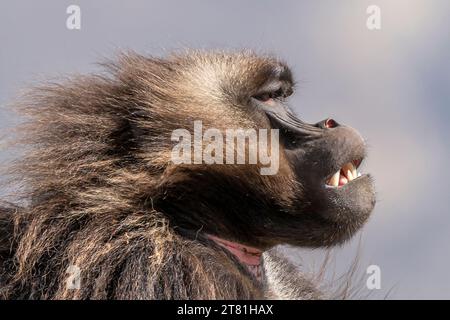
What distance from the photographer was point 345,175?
21.3 ft

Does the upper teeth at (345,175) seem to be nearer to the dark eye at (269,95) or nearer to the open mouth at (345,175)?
the open mouth at (345,175)

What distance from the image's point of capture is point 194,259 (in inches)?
231

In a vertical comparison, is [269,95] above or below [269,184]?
above

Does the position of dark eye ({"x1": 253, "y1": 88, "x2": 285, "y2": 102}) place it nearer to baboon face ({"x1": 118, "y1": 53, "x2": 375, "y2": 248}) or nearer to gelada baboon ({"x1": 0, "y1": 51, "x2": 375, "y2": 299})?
gelada baboon ({"x1": 0, "y1": 51, "x2": 375, "y2": 299})

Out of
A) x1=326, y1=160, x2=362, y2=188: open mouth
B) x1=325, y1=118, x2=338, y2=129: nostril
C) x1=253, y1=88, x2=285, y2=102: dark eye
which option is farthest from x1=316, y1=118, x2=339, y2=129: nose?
x1=253, y1=88, x2=285, y2=102: dark eye

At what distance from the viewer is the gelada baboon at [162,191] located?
5.79 metres

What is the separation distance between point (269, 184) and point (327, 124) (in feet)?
2.02

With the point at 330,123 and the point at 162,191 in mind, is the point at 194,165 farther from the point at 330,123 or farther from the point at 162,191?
the point at 330,123

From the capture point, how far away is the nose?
6.54 m

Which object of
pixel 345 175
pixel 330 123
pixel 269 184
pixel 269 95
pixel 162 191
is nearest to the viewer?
pixel 162 191

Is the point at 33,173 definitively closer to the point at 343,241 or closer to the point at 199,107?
the point at 199,107

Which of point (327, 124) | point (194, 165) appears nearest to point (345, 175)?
point (327, 124)

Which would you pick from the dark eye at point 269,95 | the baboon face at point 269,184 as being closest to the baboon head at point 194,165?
the baboon face at point 269,184
